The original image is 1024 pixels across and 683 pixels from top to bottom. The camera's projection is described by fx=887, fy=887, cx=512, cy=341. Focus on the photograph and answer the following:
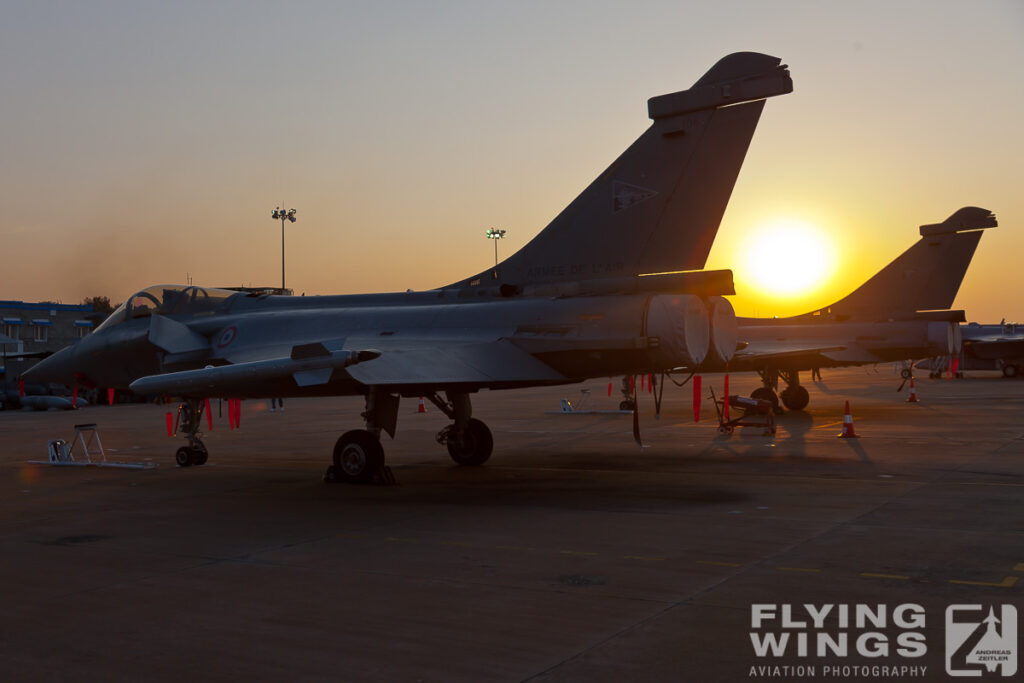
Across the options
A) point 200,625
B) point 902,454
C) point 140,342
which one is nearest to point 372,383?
point 200,625

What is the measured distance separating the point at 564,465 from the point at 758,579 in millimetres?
8363

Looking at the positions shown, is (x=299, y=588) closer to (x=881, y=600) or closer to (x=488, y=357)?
(x=881, y=600)

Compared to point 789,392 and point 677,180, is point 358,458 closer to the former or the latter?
point 677,180

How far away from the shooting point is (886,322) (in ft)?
86.8

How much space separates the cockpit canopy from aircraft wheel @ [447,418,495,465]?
506 cm

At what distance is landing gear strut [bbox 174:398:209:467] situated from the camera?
1555 centimetres

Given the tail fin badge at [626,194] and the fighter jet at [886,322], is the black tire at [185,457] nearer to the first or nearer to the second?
the tail fin badge at [626,194]

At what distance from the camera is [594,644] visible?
5.55m

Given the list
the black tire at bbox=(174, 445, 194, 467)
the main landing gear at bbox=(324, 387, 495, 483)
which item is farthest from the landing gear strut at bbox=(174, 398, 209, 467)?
the main landing gear at bbox=(324, 387, 495, 483)

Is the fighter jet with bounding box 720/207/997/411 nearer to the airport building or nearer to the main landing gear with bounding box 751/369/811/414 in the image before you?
the main landing gear with bounding box 751/369/811/414

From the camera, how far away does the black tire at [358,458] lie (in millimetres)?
13125

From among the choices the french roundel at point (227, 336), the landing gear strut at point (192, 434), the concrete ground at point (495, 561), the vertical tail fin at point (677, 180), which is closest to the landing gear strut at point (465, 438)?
the concrete ground at point (495, 561)
